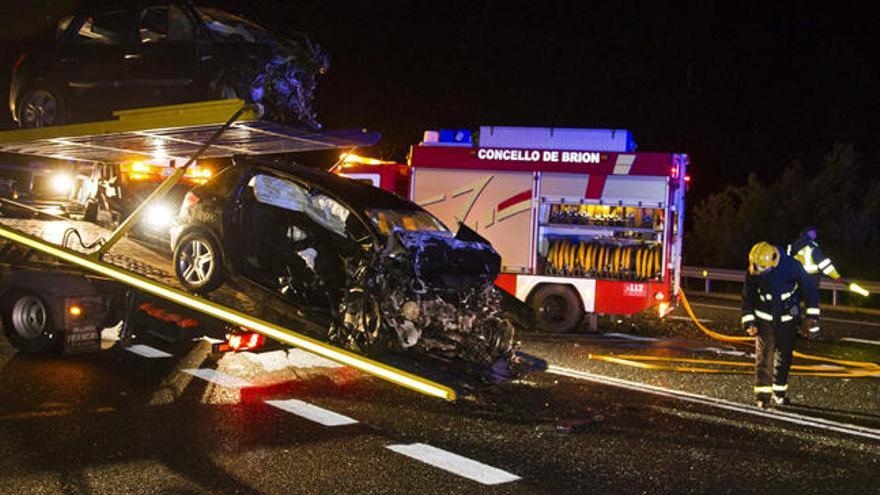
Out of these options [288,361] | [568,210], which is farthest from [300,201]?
[568,210]

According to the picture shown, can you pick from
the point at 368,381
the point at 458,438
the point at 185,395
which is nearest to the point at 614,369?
the point at 368,381

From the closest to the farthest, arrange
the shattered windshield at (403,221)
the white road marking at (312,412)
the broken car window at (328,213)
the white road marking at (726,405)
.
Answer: the white road marking at (312,412) → the shattered windshield at (403,221) → the white road marking at (726,405) → the broken car window at (328,213)

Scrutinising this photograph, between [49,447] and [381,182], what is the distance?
26.7 feet

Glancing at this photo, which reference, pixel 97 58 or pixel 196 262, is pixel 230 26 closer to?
pixel 97 58

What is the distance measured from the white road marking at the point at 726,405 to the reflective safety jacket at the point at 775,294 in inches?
29.8

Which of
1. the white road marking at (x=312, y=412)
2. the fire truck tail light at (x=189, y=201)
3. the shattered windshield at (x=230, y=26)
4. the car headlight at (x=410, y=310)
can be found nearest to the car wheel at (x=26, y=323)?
the fire truck tail light at (x=189, y=201)

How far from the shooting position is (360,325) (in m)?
5.94

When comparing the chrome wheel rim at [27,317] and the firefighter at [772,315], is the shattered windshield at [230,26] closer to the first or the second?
the chrome wheel rim at [27,317]

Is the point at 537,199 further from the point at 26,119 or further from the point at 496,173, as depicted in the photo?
the point at 26,119

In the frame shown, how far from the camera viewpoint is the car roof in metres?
6.46

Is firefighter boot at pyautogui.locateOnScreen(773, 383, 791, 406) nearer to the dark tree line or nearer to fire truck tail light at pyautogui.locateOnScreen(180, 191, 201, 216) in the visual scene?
fire truck tail light at pyautogui.locateOnScreen(180, 191, 201, 216)

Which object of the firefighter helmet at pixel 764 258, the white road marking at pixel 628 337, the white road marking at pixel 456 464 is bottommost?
the white road marking at pixel 456 464

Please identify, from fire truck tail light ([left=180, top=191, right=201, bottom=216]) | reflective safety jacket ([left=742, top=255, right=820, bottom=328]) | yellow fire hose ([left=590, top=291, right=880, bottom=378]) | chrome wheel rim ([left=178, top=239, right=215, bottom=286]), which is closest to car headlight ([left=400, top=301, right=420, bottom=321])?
chrome wheel rim ([left=178, top=239, right=215, bottom=286])

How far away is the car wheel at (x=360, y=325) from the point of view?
5.88m
